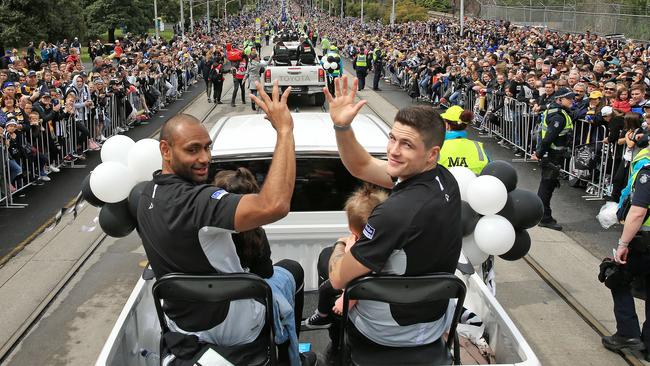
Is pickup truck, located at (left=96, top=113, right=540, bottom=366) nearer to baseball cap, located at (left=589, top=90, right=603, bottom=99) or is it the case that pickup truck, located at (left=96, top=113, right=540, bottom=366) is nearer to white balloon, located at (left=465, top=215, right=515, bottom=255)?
white balloon, located at (left=465, top=215, right=515, bottom=255)

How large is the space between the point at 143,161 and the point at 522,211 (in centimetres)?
254

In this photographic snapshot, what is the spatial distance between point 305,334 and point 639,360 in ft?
9.25

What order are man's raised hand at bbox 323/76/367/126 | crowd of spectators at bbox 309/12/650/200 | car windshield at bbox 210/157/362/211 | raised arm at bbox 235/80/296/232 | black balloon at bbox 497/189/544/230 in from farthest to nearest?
crowd of spectators at bbox 309/12/650/200 → car windshield at bbox 210/157/362/211 → black balloon at bbox 497/189/544/230 → man's raised hand at bbox 323/76/367/126 → raised arm at bbox 235/80/296/232

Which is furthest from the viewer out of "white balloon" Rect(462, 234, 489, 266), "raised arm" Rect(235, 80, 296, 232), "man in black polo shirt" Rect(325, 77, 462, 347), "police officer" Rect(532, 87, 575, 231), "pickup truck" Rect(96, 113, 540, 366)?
"police officer" Rect(532, 87, 575, 231)

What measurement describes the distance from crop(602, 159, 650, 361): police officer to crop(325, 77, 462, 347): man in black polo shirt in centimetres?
256

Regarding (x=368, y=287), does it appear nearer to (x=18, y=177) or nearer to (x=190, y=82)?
(x=18, y=177)

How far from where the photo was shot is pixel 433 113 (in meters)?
3.07

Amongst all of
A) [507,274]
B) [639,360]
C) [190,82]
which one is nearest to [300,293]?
[639,360]

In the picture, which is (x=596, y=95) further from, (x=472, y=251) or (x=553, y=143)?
(x=472, y=251)

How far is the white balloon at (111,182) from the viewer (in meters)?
4.14

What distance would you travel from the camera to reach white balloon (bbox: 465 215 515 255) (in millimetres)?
4227

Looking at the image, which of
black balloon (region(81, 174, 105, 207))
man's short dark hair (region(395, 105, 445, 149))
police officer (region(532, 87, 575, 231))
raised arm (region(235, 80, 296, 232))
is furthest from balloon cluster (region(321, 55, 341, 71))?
raised arm (region(235, 80, 296, 232))

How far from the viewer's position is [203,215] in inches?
111

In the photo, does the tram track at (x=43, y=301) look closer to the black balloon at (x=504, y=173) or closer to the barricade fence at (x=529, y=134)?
the black balloon at (x=504, y=173)
